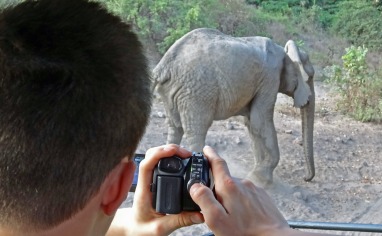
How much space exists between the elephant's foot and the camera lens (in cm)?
218

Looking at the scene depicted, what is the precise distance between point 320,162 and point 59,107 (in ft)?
9.42

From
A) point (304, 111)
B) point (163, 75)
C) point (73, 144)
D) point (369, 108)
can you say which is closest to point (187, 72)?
point (163, 75)

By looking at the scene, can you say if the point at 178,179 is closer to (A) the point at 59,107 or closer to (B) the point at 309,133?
(A) the point at 59,107

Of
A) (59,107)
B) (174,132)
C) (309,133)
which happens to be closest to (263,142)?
(309,133)

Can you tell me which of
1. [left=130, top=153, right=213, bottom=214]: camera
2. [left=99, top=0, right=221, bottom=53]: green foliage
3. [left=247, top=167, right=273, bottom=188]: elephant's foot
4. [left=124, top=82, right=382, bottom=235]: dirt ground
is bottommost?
[left=124, top=82, right=382, bottom=235]: dirt ground

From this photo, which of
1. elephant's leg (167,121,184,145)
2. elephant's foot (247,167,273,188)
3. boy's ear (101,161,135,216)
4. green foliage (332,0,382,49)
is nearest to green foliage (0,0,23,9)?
boy's ear (101,161,135,216)

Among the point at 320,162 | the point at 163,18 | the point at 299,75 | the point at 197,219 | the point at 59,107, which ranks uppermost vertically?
the point at 59,107

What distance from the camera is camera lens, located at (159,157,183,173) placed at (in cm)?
55

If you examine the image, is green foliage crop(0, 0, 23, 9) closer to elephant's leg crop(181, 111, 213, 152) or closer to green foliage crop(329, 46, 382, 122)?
elephant's leg crop(181, 111, 213, 152)

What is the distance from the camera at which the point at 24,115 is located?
41 cm

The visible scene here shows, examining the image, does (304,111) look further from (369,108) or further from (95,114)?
(95,114)

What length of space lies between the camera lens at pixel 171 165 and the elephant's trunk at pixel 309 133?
2.34 m

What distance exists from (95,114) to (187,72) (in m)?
2.11

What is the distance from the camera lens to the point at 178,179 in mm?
548
